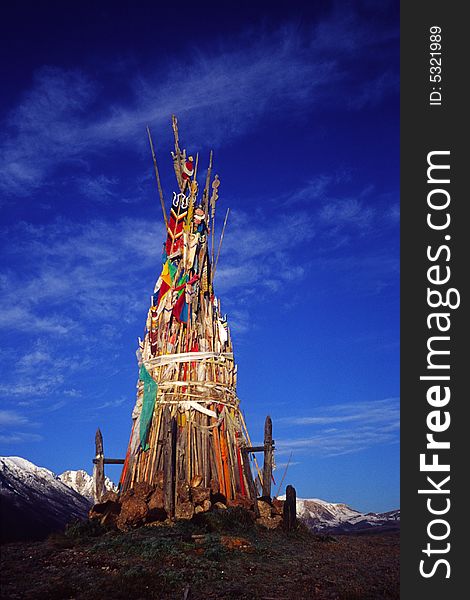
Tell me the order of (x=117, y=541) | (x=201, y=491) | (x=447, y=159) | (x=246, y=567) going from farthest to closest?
(x=201, y=491)
(x=117, y=541)
(x=246, y=567)
(x=447, y=159)

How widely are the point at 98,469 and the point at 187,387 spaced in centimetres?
324

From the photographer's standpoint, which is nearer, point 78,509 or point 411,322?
point 411,322

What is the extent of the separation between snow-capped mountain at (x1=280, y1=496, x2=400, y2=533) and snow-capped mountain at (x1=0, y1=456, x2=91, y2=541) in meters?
11.8

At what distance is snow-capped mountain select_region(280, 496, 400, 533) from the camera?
23672mm

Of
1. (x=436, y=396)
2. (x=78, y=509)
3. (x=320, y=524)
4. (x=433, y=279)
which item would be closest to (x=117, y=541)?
(x=78, y=509)

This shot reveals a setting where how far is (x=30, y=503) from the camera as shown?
842cm

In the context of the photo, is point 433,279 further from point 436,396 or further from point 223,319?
point 223,319

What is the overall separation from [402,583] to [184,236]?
11.3m

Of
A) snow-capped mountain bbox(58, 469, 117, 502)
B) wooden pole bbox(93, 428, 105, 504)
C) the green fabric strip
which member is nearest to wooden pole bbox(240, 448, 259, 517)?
the green fabric strip

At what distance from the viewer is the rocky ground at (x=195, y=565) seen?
7.23 m

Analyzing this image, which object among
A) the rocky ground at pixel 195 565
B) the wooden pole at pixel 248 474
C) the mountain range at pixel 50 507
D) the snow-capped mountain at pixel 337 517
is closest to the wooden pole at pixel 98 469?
the mountain range at pixel 50 507

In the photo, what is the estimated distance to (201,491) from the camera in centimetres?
1294

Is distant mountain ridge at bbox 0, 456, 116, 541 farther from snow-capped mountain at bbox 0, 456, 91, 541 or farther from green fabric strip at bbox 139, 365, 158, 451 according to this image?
green fabric strip at bbox 139, 365, 158, 451

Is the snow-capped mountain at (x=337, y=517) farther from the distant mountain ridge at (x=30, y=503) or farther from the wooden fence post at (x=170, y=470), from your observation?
the wooden fence post at (x=170, y=470)
